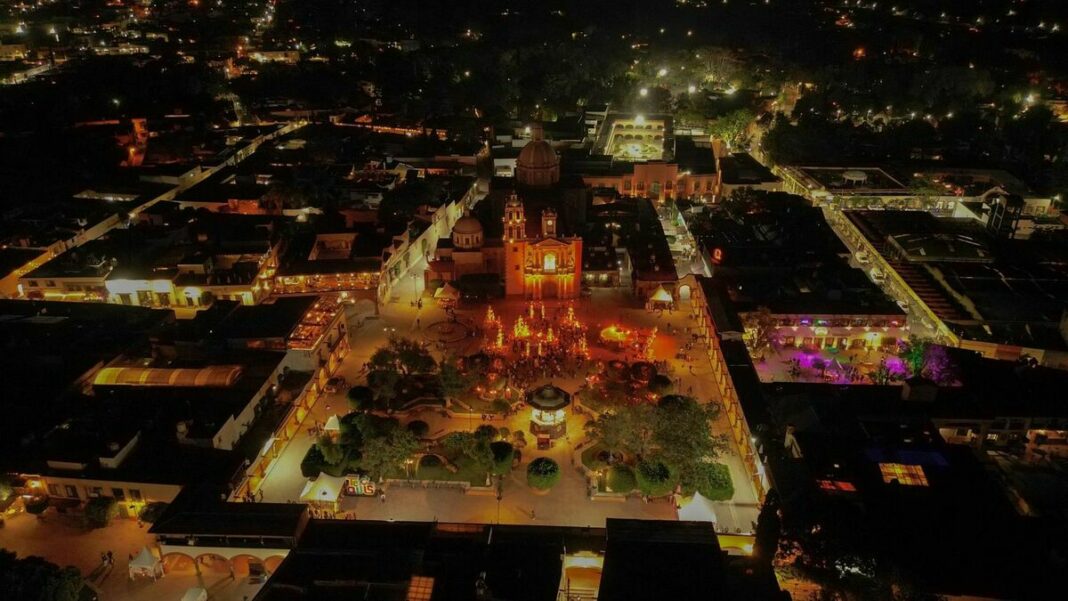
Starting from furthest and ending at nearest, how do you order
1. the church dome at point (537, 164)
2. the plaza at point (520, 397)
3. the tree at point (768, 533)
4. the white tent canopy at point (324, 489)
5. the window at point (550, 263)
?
the church dome at point (537, 164), the window at point (550, 263), the plaza at point (520, 397), the white tent canopy at point (324, 489), the tree at point (768, 533)

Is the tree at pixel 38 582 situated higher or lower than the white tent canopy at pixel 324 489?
higher

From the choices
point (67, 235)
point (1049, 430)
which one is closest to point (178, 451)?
point (67, 235)

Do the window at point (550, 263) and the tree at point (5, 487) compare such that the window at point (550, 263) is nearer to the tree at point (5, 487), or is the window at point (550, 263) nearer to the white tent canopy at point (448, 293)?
the white tent canopy at point (448, 293)

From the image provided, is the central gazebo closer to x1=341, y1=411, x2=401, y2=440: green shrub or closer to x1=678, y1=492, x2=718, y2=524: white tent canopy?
x1=341, y1=411, x2=401, y2=440: green shrub

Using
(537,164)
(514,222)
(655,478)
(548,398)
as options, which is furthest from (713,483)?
(537,164)

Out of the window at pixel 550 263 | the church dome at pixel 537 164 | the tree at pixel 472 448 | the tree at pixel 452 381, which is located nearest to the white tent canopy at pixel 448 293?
the window at pixel 550 263

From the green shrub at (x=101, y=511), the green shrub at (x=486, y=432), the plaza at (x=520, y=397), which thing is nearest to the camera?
the green shrub at (x=101, y=511)

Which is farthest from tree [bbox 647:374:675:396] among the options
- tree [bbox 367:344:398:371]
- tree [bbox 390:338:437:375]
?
tree [bbox 367:344:398:371]
